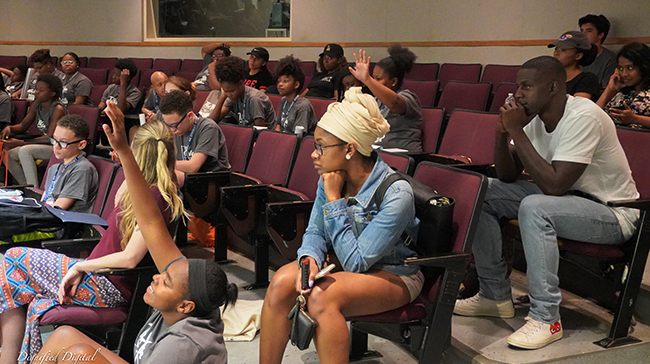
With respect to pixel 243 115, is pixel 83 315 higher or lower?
lower

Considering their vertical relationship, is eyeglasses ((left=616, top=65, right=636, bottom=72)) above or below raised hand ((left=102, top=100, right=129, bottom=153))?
above

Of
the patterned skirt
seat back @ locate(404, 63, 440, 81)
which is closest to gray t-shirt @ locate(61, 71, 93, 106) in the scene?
seat back @ locate(404, 63, 440, 81)

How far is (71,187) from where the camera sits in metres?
3.16

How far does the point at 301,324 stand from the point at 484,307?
0.99 meters

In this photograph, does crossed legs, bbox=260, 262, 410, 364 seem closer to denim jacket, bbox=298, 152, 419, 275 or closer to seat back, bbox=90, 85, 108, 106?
denim jacket, bbox=298, 152, 419, 275

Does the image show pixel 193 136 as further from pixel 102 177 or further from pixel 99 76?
pixel 99 76

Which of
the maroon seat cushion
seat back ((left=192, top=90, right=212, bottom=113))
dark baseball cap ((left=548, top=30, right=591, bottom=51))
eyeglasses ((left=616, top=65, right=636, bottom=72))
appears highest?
dark baseball cap ((left=548, top=30, right=591, bottom=51))

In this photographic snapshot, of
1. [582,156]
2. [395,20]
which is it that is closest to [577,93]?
[582,156]

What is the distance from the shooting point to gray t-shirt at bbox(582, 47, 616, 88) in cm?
526

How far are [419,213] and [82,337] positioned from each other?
3.69 feet

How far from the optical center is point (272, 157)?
341cm

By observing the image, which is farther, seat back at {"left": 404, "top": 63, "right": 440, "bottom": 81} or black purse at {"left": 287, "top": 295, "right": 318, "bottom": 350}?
seat back at {"left": 404, "top": 63, "right": 440, "bottom": 81}

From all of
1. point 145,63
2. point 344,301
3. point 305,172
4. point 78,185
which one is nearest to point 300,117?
point 305,172

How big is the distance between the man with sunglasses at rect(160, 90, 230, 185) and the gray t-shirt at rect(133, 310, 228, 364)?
1880 mm
